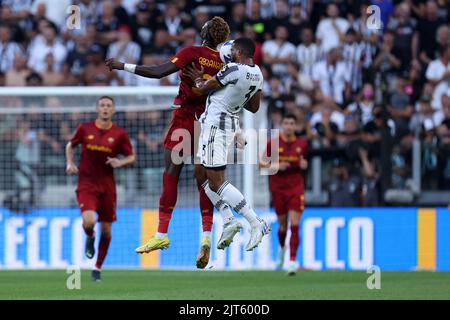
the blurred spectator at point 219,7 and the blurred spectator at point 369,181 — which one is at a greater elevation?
the blurred spectator at point 219,7

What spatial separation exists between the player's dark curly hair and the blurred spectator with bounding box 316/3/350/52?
963 cm

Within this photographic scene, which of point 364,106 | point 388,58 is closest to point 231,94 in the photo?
point 364,106

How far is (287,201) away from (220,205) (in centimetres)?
567

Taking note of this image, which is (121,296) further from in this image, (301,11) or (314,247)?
(301,11)

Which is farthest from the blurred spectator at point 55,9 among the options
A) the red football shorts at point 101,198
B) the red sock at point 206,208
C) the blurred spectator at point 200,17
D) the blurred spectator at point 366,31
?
the red sock at point 206,208

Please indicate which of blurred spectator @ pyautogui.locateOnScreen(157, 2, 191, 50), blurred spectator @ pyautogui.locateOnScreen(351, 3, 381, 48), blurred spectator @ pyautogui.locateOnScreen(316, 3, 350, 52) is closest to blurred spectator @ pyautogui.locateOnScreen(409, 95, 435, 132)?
blurred spectator @ pyautogui.locateOnScreen(351, 3, 381, 48)

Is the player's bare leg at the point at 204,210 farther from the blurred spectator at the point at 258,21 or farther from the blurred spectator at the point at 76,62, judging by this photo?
the blurred spectator at the point at 76,62

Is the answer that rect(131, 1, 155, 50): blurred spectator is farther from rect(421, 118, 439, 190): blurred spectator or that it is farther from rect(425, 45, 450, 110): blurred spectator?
rect(421, 118, 439, 190): blurred spectator

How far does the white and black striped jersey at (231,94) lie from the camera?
12.9 m

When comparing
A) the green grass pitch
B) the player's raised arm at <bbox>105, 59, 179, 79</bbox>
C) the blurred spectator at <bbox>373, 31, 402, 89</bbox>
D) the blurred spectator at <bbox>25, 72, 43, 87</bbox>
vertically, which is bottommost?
the green grass pitch

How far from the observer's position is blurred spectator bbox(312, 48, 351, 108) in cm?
2231

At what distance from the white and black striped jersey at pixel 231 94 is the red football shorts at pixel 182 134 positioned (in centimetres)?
26

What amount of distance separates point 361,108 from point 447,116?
62.7 inches

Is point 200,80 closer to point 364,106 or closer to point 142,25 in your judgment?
point 364,106
